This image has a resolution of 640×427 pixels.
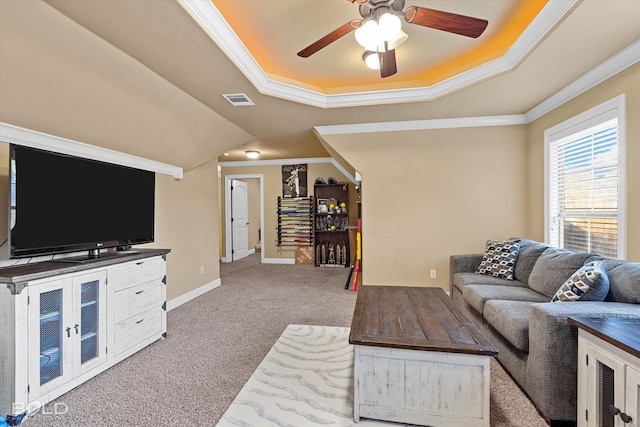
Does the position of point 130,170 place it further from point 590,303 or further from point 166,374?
point 590,303

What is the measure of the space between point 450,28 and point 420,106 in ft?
5.77

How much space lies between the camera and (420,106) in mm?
3639

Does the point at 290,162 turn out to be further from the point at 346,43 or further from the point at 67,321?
the point at 67,321

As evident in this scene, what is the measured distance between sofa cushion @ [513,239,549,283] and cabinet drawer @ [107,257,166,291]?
3618mm

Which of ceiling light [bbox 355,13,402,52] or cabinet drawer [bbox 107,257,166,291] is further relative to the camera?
cabinet drawer [bbox 107,257,166,291]

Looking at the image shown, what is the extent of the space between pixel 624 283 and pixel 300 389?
2.18 m

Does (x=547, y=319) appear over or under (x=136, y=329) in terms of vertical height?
over

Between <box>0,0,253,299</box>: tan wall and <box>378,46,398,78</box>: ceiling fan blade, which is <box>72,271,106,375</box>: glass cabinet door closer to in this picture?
<box>0,0,253,299</box>: tan wall

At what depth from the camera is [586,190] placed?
306cm

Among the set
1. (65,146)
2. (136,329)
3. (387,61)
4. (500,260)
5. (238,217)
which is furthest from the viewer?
(238,217)

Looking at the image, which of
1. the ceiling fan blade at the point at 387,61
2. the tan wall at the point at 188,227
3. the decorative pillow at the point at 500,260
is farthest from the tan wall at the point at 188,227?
the decorative pillow at the point at 500,260

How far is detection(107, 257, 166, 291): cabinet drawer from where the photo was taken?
8.23 ft

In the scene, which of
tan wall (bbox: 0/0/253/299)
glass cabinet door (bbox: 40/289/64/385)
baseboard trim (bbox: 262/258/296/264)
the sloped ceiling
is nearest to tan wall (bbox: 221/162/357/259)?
baseboard trim (bbox: 262/258/296/264)

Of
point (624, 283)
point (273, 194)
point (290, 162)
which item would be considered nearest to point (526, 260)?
point (624, 283)
